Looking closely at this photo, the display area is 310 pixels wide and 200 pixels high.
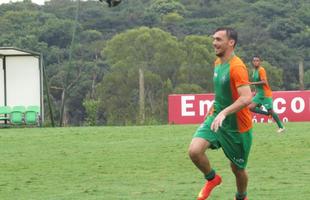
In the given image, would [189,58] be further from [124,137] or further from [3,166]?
[3,166]

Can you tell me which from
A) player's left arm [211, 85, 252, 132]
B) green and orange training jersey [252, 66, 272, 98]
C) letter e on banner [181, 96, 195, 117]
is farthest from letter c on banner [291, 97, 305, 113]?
player's left arm [211, 85, 252, 132]

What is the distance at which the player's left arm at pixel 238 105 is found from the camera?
9.61 m

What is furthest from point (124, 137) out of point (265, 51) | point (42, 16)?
point (42, 16)

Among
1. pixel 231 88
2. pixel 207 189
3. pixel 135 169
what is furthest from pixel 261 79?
pixel 231 88

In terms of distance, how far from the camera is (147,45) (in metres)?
80.0

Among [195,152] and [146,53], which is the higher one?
[146,53]

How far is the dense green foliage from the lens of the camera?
227 feet

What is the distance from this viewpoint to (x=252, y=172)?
1397 centimetres

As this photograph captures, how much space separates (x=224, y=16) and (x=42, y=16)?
63.0 ft

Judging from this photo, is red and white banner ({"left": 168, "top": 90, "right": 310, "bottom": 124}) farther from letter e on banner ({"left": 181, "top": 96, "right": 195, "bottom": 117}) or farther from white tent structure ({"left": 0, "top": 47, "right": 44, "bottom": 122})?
white tent structure ({"left": 0, "top": 47, "right": 44, "bottom": 122})

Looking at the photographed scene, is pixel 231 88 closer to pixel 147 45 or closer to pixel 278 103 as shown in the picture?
pixel 278 103

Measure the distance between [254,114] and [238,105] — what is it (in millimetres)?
26196

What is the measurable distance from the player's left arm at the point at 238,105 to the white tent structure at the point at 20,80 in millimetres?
30414

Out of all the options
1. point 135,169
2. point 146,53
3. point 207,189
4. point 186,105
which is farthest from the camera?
point 146,53
